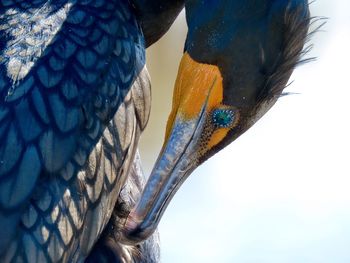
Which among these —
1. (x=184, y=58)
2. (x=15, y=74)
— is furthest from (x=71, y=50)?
(x=184, y=58)

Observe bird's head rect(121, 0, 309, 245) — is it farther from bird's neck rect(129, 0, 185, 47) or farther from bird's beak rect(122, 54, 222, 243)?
bird's neck rect(129, 0, 185, 47)

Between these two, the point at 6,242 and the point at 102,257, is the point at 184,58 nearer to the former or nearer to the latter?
the point at 102,257

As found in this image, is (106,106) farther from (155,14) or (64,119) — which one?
(155,14)

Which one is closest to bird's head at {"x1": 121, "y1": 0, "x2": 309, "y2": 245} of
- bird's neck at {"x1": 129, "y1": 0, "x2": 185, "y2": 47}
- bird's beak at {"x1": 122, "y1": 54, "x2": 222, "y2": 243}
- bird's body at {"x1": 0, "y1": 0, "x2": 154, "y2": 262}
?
bird's beak at {"x1": 122, "y1": 54, "x2": 222, "y2": 243}

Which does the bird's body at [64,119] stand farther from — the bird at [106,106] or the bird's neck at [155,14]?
the bird's neck at [155,14]

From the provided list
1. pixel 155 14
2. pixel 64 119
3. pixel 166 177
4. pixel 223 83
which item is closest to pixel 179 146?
pixel 166 177

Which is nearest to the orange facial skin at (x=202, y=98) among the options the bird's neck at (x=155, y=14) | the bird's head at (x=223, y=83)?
the bird's head at (x=223, y=83)

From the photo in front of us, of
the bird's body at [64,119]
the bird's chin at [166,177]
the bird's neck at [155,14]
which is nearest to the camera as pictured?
the bird's body at [64,119]
